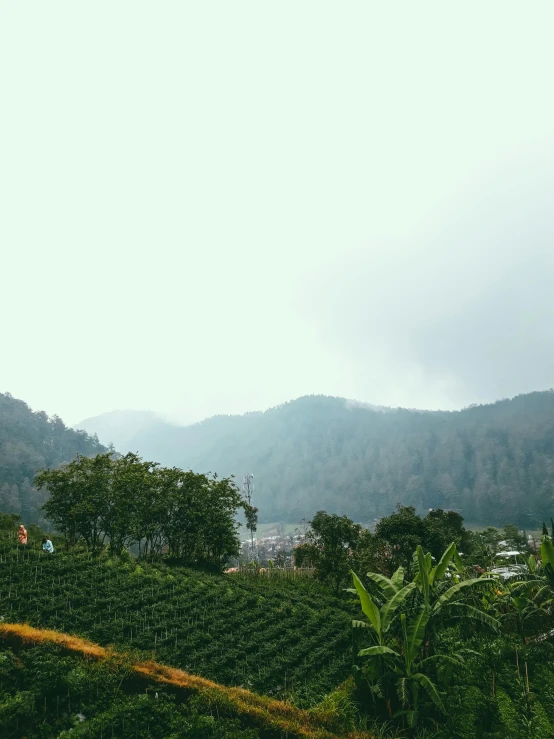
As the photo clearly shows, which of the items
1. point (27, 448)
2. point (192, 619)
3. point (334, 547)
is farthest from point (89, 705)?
point (27, 448)

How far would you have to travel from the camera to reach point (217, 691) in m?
10.1

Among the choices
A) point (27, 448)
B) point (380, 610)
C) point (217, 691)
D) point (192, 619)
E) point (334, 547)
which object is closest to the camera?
point (217, 691)

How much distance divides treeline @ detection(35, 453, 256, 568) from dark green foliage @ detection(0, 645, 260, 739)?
16.6 m

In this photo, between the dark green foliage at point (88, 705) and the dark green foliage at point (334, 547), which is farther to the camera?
the dark green foliage at point (334, 547)

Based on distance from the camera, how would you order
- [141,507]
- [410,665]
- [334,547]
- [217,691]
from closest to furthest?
[410,665], [217,691], [334,547], [141,507]

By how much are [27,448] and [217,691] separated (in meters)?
116

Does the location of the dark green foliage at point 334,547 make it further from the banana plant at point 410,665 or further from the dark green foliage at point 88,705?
the dark green foliage at point 88,705

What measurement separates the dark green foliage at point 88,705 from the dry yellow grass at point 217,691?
28cm

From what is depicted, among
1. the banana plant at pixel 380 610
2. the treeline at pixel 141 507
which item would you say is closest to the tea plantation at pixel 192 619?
the banana plant at pixel 380 610

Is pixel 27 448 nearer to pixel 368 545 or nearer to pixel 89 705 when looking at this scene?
pixel 368 545

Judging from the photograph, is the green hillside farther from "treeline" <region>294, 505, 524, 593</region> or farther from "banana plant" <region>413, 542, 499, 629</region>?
"treeline" <region>294, 505, 524, 593</region>

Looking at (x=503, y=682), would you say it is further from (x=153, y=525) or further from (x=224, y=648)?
(x=153, y=525)

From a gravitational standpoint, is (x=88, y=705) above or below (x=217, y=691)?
above

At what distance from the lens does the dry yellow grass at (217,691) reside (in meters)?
9.41
